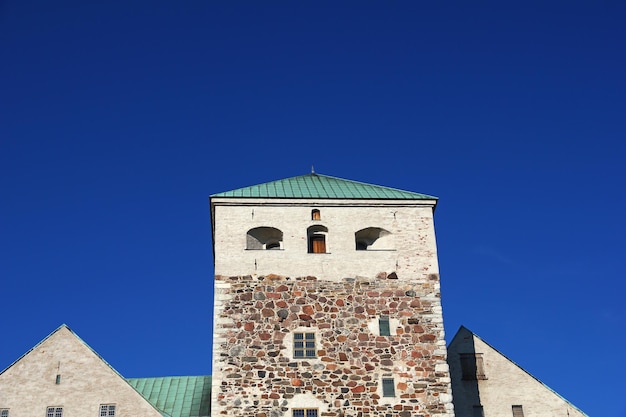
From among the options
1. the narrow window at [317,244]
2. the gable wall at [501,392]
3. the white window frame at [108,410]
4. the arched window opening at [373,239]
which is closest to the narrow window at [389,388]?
the gable wall at [501,392]

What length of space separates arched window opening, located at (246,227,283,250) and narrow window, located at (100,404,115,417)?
7.11 metres

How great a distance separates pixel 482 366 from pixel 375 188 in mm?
7710

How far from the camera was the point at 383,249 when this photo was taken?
32875 millimetres

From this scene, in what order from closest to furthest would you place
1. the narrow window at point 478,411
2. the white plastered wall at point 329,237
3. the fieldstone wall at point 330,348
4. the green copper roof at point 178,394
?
the fieldstone wall at point 330,348 → the green copper roof at point 178,394 → the white plastered wall at point 329,237 → the narrow window at point 478,411

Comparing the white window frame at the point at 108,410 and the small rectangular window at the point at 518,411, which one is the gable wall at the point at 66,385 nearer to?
the white window frame at the point at 108,410

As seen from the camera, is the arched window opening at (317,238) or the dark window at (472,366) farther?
the dark window at (472,366)

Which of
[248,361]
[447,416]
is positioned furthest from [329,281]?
[447,416]

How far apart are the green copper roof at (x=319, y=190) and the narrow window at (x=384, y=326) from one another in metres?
4.78

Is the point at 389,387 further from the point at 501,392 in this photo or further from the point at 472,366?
the point at 501,392

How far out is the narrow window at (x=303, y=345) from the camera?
100 feet

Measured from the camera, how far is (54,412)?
29.7m

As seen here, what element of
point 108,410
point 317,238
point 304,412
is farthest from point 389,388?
point 108,410

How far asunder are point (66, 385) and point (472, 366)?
1439 cm

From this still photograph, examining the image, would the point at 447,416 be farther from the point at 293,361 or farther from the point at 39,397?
the point at 39,397
